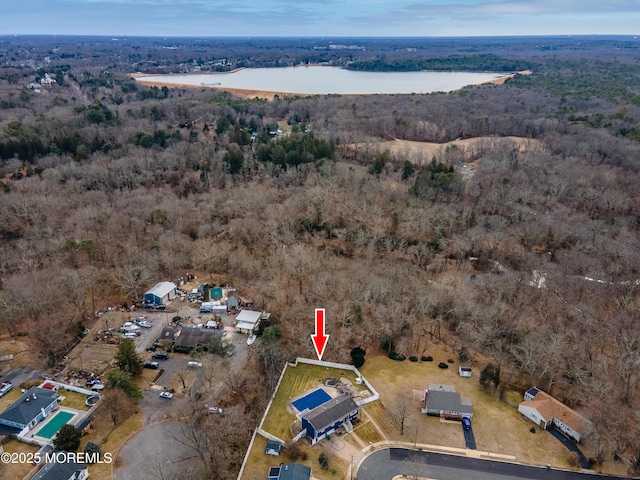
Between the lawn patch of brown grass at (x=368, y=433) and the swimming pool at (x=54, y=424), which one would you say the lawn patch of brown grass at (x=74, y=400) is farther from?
the lawn patch of brown grass at (x=368, y=433)

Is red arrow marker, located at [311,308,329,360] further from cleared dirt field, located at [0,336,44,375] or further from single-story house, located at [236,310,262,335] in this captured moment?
cleared dirt field, located at [0,336,44,375]

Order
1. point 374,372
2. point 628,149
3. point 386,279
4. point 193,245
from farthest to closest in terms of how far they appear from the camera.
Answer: point 628,149 < point 193,245 < point 386,279 < point 374,372

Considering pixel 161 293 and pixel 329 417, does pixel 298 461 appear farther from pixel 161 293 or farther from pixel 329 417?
pixel 161 293

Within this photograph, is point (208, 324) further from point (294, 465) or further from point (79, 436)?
point (294, 465)

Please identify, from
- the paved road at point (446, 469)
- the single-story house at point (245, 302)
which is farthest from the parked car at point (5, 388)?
the paved road at point (446, 469)

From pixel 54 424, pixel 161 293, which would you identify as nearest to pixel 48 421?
pixel 54 424

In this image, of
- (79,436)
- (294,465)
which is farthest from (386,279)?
(79,436)
